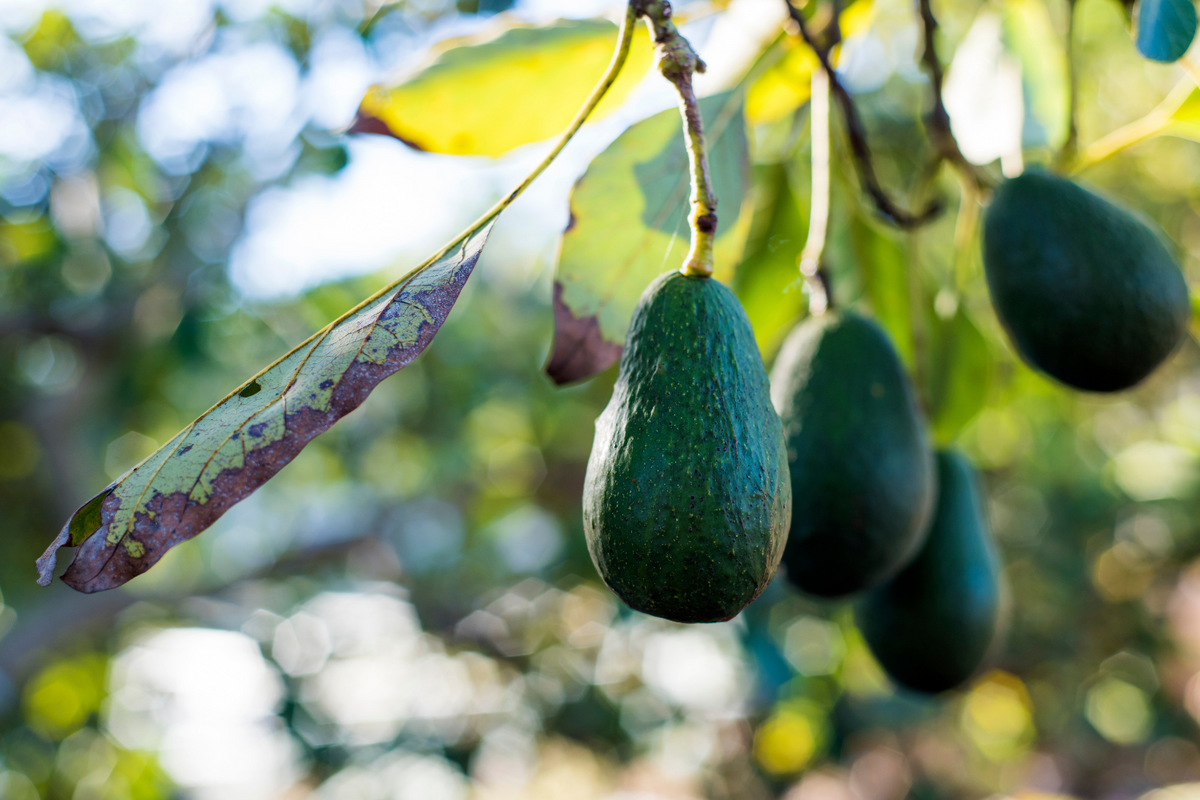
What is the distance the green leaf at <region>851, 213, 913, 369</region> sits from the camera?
1026 mm

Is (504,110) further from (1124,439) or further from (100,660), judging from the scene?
(1124,439)

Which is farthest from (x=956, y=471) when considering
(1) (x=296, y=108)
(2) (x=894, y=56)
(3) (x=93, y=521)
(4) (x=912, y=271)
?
(2) (x=894, y=56)

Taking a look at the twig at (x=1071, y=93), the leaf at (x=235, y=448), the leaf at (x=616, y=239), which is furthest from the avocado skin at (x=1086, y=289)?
the leaf at (x=235, y=448)

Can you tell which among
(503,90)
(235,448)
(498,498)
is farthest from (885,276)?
(498,498)

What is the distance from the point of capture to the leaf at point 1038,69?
0.90 metres

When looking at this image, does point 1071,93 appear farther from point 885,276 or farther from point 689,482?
point 689,482

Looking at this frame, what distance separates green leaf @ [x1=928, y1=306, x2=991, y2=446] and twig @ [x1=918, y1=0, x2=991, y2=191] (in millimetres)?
242

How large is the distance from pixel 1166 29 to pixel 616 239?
1.41 feet

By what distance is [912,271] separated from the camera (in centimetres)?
86

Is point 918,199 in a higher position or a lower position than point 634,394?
lower

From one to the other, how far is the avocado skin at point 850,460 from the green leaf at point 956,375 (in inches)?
13.6

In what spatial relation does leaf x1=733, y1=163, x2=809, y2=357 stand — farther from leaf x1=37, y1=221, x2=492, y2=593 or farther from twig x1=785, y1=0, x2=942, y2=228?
leaf x1=37, y1=221, x2=492, y2=593

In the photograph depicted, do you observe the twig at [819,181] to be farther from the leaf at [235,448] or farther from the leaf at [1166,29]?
the leaf at [235,448]

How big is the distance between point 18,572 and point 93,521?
452 centimetres
